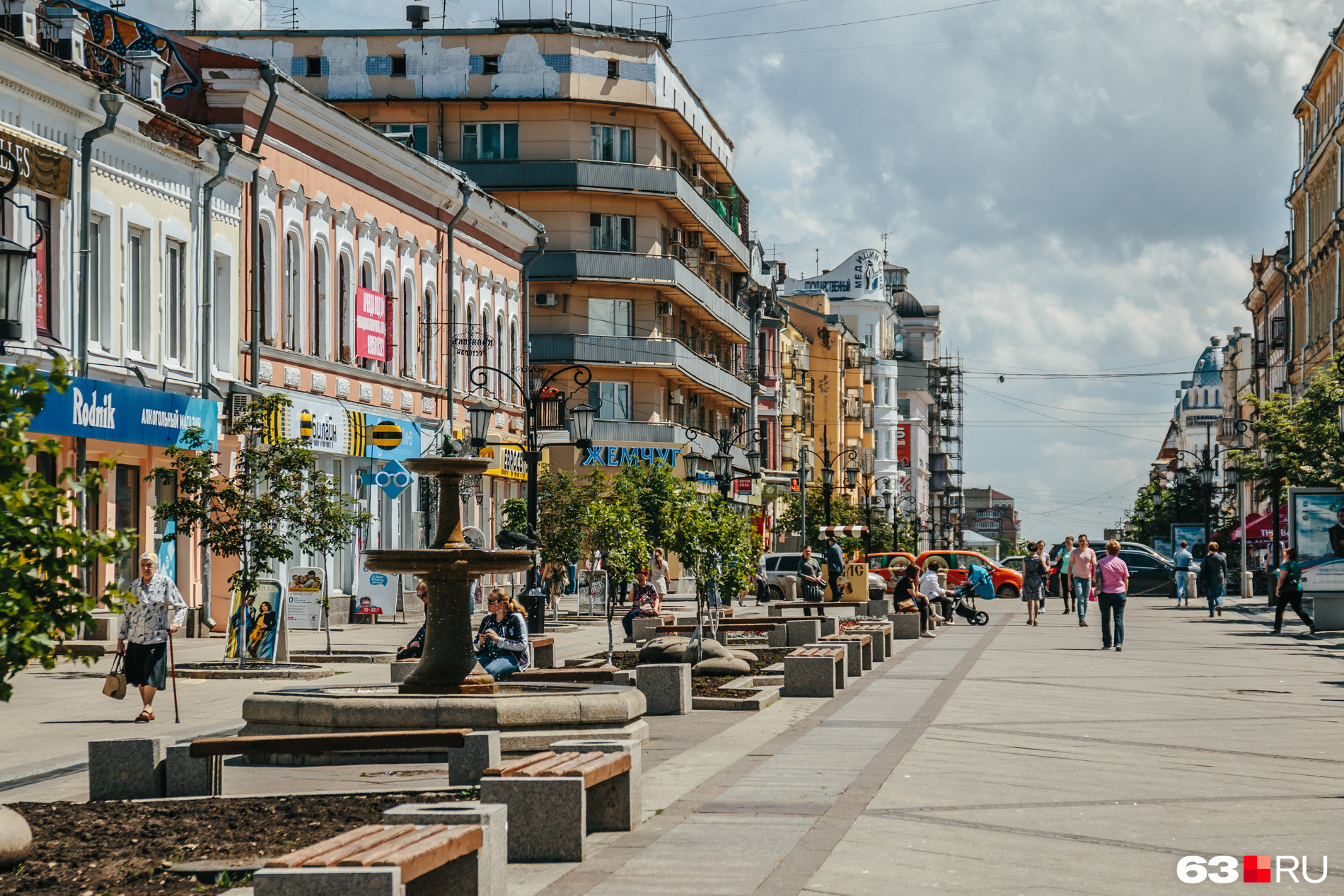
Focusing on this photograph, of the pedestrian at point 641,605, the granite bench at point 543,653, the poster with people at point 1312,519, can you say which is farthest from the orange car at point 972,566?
the granite bench at point 543,653

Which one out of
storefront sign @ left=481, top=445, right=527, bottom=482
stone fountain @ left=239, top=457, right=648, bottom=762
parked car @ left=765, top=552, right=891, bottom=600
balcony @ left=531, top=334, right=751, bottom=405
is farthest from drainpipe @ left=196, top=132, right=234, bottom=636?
balcony @ left=531, top=334, right=751, bottom=405

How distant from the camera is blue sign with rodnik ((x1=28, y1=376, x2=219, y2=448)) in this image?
2377cm

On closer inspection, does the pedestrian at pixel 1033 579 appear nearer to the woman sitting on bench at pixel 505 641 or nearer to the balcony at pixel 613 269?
the woman sitting on bench at pixel 505 641

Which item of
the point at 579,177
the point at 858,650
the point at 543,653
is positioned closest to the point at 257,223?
the point at 543,653

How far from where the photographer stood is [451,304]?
42.4 metres

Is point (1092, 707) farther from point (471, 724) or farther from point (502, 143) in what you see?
point (502, 143)

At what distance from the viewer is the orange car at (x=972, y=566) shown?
54.2 meters

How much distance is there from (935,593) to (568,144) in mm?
28139

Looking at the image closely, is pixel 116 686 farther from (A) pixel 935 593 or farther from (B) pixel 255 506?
(A) pixel 935 593

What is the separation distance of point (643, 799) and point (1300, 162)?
235 feet

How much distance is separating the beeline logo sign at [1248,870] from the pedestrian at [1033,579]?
2820 centimetres

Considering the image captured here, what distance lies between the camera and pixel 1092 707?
16766mm

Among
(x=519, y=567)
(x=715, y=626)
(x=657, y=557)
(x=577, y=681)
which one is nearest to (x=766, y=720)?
(x=577, y=681)

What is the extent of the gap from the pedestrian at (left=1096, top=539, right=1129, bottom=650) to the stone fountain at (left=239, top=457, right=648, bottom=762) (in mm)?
13953
